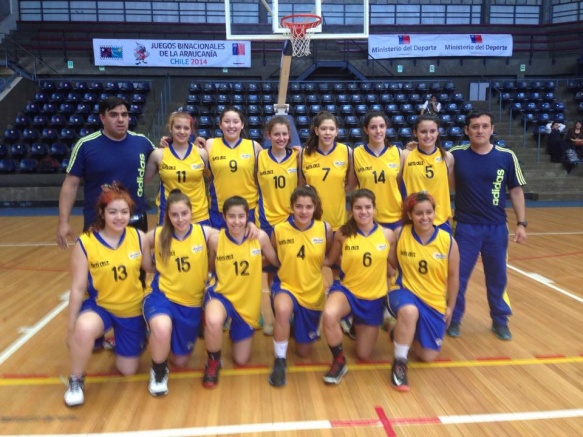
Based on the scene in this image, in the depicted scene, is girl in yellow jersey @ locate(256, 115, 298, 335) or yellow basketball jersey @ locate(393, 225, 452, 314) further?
girl in yellow jersey @ locate(256, 115, 298, 335)

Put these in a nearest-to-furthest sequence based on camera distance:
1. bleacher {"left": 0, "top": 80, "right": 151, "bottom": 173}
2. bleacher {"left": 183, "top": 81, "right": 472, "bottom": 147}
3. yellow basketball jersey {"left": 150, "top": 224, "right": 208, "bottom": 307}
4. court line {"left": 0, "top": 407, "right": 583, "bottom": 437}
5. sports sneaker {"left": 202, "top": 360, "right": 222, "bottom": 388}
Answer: court line {"left": 0, "top": 407, "right": 583, "bottom": 437} → sports sneaker {"left": 202, "top": 360, "right": 222, "bottom": 388} → yellow basketball jersey {"left": 150, "top": 224, "right": 208, "bottom": 307} → bleacher {"left": 0, "top": 80, "right": 151, "bottom": 173} → bleacher {"left": 183, "top": 81, "right": 472, "bottom": 147}

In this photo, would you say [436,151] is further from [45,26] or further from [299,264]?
[45,26]

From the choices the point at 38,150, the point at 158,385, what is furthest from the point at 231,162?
the point at 38,150

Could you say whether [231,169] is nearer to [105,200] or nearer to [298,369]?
[105,200]

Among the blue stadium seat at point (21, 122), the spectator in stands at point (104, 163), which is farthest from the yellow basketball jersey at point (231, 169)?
the blue stadium seat at point (21, 122)

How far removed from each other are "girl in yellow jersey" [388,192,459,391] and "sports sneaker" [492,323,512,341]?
652 millimetres

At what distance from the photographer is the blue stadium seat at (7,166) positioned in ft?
34.8

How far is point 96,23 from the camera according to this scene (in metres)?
15.3

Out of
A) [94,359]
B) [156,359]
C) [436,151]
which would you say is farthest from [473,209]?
[94,359]

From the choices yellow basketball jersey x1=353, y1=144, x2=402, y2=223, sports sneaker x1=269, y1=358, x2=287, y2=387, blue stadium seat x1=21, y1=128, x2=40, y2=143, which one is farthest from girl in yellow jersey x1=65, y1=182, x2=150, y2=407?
blue stadium seat x1=21, y1=128, x2=40, y2=143

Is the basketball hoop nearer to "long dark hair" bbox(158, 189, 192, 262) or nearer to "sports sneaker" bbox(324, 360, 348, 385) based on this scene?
"long dark hair" bbox(158, 189, 192, 262)

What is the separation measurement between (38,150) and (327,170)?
954 centimetres

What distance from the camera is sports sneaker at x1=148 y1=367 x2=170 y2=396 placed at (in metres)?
2.69

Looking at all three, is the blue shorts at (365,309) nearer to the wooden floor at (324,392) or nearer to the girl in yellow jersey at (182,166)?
the wooden floor at (324,392)
